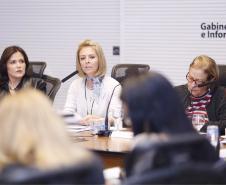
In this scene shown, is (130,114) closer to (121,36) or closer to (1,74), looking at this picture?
(1,74)

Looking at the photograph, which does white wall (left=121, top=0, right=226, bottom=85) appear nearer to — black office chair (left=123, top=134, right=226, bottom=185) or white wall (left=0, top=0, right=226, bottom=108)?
white wall (left=0, top=0, right=226, bottom=108)

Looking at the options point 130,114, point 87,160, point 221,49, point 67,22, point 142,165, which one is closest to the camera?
point 87,160

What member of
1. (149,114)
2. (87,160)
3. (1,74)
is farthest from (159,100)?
(1,74)

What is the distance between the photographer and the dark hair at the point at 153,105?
2098 mm

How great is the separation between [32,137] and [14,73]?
3518 millimetres

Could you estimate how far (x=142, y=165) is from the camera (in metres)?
Result: 2.00

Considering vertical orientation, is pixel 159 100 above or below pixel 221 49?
below

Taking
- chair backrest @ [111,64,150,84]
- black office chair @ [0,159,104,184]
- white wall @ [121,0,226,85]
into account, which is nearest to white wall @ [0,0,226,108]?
white wall @ [121,0,226,85]

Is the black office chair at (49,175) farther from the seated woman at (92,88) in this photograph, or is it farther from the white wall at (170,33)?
the white wall at (170,33)

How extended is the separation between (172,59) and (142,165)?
489 cm

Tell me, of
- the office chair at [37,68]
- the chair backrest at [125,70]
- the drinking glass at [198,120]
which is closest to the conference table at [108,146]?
the drinking glass at [198,120]

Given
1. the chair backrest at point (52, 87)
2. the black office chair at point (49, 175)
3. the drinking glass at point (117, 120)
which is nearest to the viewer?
the black office chair at point (49, 175)

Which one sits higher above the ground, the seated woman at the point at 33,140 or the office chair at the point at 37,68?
the office chair at the point at 37,68

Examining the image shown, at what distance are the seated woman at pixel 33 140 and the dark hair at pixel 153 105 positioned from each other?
442mm
